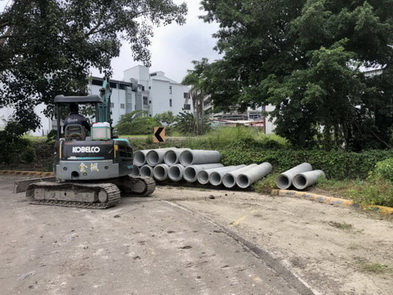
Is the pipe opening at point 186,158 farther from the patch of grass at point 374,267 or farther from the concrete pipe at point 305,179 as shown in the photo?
the patch of grass at point 374,267

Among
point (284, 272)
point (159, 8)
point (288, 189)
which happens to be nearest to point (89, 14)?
point (159, 8)

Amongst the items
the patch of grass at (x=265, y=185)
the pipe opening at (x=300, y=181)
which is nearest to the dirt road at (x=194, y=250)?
the pipe opening at (x=300, y=181)

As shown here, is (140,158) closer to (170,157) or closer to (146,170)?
(146,170)

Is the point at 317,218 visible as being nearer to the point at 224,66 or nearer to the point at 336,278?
the point at 336,278

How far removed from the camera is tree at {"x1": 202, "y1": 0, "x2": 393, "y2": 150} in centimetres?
1038

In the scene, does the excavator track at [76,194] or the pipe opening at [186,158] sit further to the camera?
the pipe opening at [186,158]

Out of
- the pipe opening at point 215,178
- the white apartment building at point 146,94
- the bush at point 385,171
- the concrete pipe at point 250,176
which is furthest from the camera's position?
the white apartment building at point 146,94

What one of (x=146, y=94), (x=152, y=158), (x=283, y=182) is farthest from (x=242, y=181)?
(x=146, y=94)

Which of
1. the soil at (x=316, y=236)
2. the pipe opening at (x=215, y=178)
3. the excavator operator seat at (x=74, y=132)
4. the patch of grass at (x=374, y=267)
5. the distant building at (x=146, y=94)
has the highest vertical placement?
the distant building at (x=146, y=94)

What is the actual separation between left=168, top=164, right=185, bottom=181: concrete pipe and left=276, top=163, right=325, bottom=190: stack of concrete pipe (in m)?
3.26

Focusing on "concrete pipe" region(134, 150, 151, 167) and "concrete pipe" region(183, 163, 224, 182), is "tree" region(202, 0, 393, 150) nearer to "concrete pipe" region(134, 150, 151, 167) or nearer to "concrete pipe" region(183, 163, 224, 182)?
"concrete pipe" region(183, 163, 224, 182)

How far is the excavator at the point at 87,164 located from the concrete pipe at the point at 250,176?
12.2ft

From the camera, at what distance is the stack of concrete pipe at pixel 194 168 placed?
1135cm

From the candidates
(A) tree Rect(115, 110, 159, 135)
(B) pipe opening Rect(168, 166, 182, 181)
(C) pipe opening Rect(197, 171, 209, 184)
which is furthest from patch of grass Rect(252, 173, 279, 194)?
(A) tree Rect(115, 110, 159, 135)
